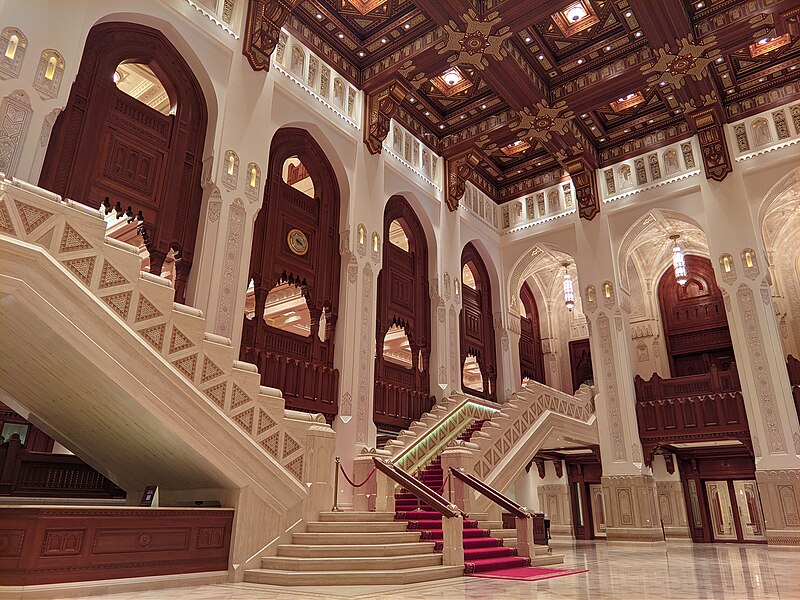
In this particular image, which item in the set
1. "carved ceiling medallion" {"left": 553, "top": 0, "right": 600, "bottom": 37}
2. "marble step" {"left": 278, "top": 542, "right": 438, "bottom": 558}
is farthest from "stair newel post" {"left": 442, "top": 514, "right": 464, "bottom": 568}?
"carved ceiling medallion" {"left": 553, "top": 0, "right": 600, "bottom": 37}

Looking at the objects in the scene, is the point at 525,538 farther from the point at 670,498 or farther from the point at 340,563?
the point at 670,498

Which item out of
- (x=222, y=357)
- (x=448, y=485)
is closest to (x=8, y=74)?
(x=222, y=357)

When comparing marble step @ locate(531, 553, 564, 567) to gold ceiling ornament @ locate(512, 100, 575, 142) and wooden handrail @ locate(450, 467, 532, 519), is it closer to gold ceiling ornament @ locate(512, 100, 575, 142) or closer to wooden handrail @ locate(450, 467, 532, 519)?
wooden handrail @ locate(450, 467, 532, 519)

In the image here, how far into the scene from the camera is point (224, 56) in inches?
409

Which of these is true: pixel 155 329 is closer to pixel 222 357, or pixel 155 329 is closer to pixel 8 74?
pixel 222 357

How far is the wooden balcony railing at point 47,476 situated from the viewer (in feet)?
22.6

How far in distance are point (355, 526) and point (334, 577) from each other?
3.84 ft

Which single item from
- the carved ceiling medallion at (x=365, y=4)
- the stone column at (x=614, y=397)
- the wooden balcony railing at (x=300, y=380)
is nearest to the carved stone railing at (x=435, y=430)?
the wooden balcony railing at (x=300, y=380)

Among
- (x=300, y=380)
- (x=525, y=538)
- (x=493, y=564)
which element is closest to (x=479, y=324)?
(x=300, y=380)

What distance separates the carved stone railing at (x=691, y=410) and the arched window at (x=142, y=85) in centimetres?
1241

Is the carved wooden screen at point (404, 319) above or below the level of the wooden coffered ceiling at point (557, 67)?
below

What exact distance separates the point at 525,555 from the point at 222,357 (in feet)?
15.5

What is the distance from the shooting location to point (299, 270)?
11.2 m

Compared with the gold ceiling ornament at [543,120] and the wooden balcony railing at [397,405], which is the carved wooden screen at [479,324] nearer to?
the wooden balcony railing at [397,405]
